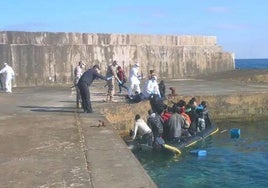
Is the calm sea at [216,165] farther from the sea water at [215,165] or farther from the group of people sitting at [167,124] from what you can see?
the group of people sitting at [167,124]

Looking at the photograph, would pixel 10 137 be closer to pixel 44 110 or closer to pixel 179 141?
pixel 44 110

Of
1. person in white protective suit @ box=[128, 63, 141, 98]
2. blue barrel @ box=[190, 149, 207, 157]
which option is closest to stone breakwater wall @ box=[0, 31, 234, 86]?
person in white protective suit @ box=[128, 63, 141, 98]

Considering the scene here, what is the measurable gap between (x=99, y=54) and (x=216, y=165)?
15849mm

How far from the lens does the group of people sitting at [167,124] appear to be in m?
14.3

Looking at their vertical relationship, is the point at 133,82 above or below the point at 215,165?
above

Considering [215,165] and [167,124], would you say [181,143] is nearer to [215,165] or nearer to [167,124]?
[167,124]

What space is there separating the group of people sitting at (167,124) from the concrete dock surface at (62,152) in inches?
54.4

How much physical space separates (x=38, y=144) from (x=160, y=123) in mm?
5684

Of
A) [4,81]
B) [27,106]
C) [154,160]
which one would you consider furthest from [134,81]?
[4,81]

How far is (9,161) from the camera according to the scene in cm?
829

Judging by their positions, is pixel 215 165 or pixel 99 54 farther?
pixel 99 54

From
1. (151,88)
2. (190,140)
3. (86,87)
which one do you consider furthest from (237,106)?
(86,87)

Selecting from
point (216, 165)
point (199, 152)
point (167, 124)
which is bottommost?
point (216, 165)

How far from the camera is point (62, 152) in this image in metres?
9.02
